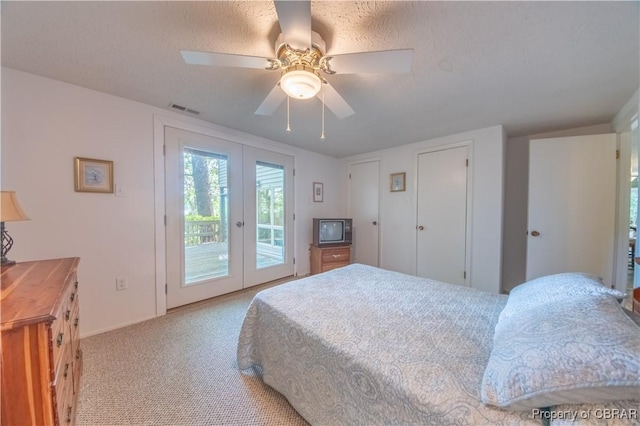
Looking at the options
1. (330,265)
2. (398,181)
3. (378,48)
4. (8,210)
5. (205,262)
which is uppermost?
(378,48)

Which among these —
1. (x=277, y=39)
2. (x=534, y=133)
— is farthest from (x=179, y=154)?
(x=534, y=133)

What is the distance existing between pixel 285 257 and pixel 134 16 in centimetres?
303

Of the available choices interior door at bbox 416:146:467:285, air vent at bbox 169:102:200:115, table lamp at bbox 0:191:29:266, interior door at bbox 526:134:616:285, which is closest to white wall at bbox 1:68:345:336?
air vent at bbox 169:102:200:115

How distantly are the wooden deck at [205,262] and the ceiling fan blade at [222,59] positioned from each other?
206 centimetres

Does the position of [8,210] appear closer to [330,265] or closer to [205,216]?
[205,216]

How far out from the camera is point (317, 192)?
4.19 metres

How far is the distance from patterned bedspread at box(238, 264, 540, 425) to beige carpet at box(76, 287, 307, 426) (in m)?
0.14

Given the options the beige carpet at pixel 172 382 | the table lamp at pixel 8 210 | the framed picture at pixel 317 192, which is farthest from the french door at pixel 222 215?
the table lamp at pixel 8 210

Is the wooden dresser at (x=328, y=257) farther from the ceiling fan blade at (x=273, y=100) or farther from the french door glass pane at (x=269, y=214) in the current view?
the ceiling fan blade at (x=273, y=100)

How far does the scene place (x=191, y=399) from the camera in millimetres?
1438

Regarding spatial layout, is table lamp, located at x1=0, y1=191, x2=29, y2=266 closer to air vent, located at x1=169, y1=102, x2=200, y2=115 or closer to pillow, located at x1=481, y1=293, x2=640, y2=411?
air vent, located at x1=169, y1=102, x2=200, y2=115

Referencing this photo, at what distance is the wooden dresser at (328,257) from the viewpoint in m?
3.70

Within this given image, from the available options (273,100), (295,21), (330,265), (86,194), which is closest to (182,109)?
(86,194)

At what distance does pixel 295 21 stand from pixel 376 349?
1462 millimetres
